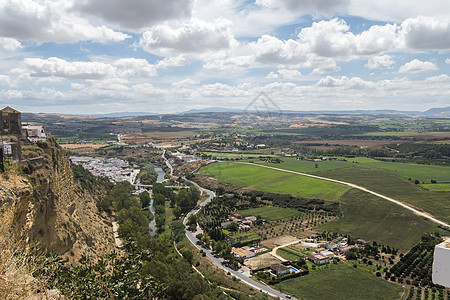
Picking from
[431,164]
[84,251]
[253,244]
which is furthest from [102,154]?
[431,164]

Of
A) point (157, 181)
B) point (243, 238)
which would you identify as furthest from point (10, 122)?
point (157, 181)

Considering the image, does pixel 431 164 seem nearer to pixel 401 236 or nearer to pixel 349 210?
pixel 349 210

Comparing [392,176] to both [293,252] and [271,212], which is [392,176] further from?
[293,252]

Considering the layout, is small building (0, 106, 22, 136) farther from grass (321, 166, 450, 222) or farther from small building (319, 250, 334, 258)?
grass (321, 166, 450, 222)

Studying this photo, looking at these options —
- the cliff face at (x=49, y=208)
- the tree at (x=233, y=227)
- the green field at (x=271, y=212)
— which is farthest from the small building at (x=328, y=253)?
the cliff face at (x=49, y=208)

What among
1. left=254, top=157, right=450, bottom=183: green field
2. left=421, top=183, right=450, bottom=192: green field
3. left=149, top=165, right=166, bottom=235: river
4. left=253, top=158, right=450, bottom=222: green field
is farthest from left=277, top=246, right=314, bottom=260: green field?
left=254, top=157, right=450, bottom=183: green field
